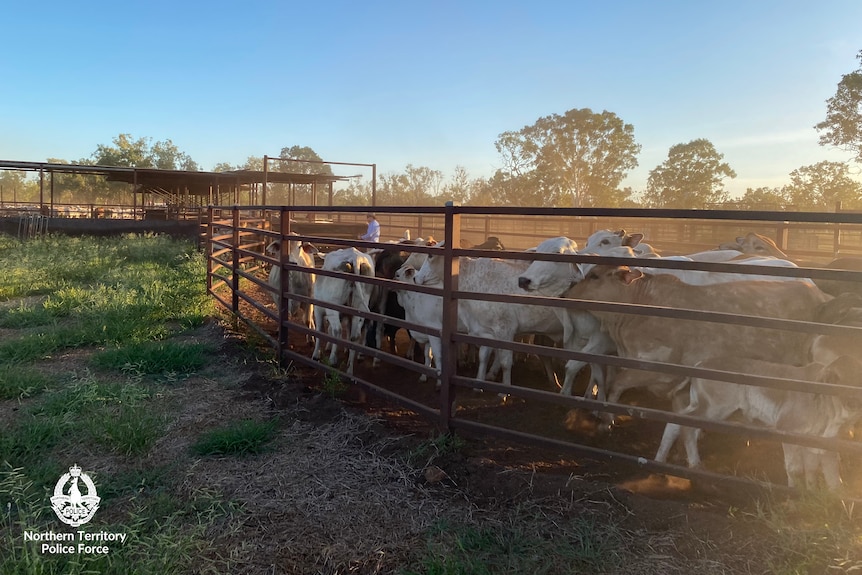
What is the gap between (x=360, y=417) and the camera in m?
4.48

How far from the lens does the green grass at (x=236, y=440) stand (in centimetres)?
388

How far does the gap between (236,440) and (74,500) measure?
3.33ft

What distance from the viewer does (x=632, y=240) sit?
241 inches

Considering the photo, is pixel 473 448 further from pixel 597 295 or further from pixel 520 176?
pixel 520 176

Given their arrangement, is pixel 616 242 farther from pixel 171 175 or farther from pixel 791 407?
pixel 171 175

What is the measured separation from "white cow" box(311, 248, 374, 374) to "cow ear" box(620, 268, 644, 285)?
296 centimetres

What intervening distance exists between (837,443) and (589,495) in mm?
1238

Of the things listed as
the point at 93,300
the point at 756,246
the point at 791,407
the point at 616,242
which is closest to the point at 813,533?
the point at 791,407

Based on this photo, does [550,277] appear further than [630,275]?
Yes

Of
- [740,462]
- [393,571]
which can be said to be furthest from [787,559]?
[393,571]

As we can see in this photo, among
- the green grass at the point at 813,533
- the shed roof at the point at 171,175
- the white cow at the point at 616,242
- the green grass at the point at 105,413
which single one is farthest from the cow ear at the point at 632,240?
the shed roof at the point at 171,175

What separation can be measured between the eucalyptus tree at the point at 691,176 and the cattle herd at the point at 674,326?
115 ft

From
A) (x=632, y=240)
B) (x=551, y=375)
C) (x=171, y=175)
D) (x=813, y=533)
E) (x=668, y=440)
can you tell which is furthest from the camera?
(x=171, y=175)

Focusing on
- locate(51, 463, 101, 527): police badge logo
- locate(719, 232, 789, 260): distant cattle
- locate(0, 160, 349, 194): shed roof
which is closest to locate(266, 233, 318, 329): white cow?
locate(51, 463, 101, 527): police badge logo
